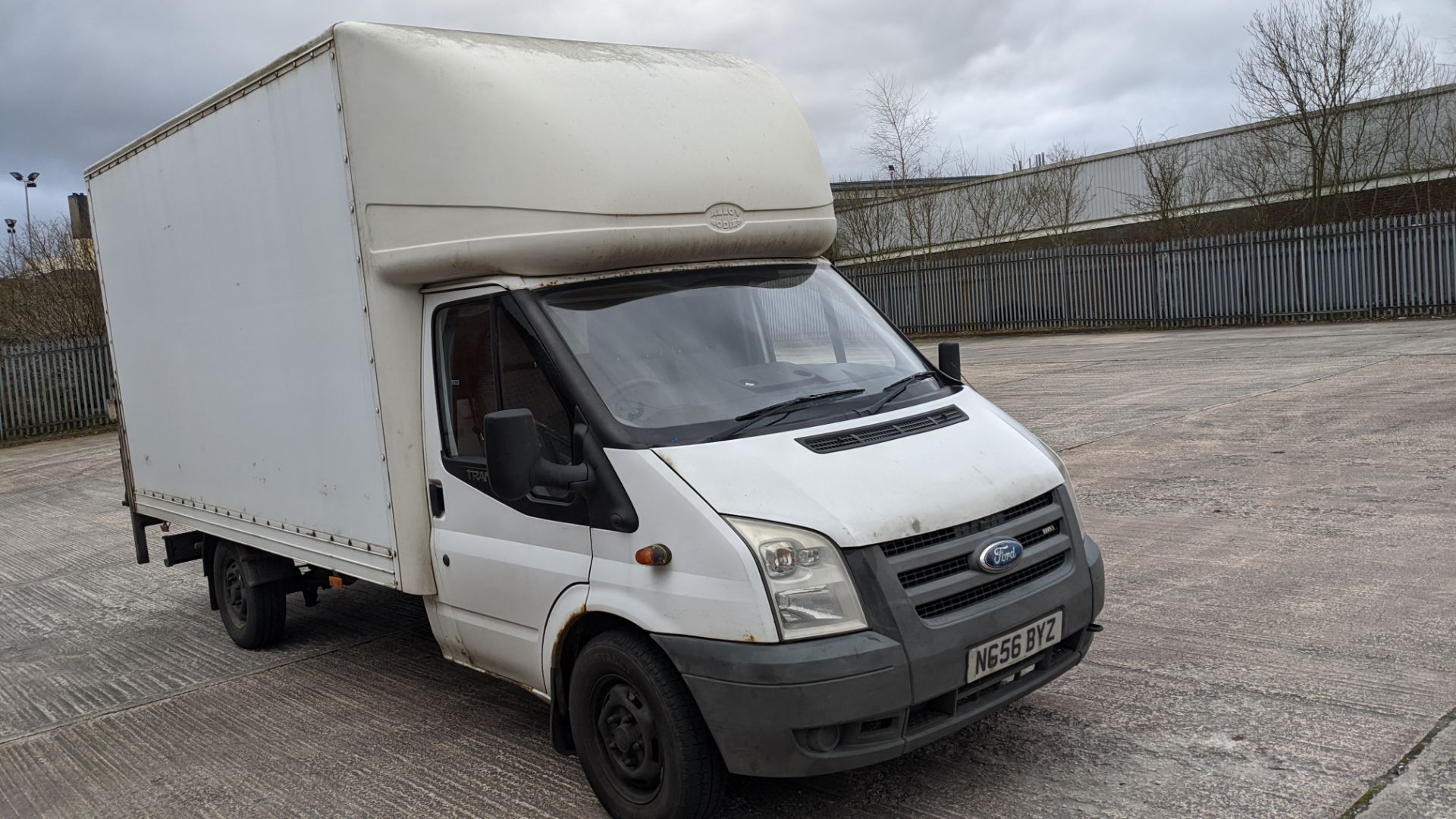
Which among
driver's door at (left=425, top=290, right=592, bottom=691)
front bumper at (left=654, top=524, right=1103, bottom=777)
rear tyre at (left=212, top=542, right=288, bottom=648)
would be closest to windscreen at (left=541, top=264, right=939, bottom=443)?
driver's door at (left=425, top=290, right=592, bottom=691)

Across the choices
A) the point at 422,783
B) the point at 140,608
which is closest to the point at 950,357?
the point at 422,783

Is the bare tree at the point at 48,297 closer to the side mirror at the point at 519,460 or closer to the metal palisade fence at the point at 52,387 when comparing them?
the metal palisade fence at the point at 52,387

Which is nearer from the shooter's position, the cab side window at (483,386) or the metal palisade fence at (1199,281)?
the cab side window at (483,386)

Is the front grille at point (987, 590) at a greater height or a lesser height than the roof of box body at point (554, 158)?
lesser

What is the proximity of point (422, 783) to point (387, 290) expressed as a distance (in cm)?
210

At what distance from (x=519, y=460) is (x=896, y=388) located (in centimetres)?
156

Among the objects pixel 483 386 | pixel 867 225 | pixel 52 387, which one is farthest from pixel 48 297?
pixel 483 386

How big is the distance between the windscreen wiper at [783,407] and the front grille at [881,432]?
0.74 ft

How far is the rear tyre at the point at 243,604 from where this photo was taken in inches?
264

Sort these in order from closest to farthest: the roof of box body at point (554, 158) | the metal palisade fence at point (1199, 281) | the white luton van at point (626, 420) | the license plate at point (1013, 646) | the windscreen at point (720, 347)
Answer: the white luton van at point (626, 420) < the license plate at point (1013, 646) < the windscreen at point (720, 347) < the roof of box body at point (554, 158) < the metal palisade fence at point (1199, 281)

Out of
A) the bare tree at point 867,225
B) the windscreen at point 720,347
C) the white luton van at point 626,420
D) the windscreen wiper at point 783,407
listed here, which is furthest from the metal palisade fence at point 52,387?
the windscreen wiper at point 783,407

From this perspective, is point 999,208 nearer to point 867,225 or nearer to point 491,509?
point 867,225

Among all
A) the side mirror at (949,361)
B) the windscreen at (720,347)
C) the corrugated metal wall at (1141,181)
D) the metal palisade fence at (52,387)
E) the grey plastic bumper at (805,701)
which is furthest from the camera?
the corrugated metal wall at (1141,181)

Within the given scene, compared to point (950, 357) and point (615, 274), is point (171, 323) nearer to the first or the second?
point (615, 274)
